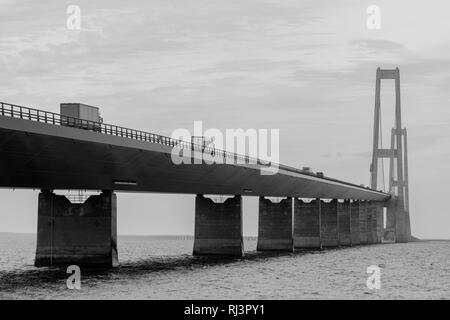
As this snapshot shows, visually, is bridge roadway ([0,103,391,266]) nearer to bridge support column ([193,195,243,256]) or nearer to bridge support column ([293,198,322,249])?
bridge support column ([193,195,243,256])

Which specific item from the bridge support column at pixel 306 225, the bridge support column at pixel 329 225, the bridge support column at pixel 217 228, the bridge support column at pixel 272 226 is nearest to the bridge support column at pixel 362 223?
the bridge support column at pixel 329 225

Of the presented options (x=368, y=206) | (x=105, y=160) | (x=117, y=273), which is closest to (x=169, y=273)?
(x=117, y=273)

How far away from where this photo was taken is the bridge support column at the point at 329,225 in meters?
150

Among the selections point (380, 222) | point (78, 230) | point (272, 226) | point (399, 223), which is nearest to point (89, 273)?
point (78, 230)

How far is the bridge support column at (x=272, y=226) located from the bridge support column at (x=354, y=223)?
44305 millimetres

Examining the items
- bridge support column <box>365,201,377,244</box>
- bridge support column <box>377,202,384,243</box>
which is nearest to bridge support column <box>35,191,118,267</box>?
bridge support column <box>365,201,377,244</box>

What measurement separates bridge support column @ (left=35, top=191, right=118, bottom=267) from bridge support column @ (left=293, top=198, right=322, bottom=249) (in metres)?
62.7

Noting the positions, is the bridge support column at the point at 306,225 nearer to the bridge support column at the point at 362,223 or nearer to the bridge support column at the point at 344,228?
the bridge support column at the point at 344,228

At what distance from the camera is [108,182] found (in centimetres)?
Result: 7406

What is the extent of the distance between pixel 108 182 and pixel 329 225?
82471mm

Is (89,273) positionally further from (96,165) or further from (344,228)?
(344,228)

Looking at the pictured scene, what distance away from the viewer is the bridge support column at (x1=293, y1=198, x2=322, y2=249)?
13662 centimetres

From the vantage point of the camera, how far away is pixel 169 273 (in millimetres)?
75062
